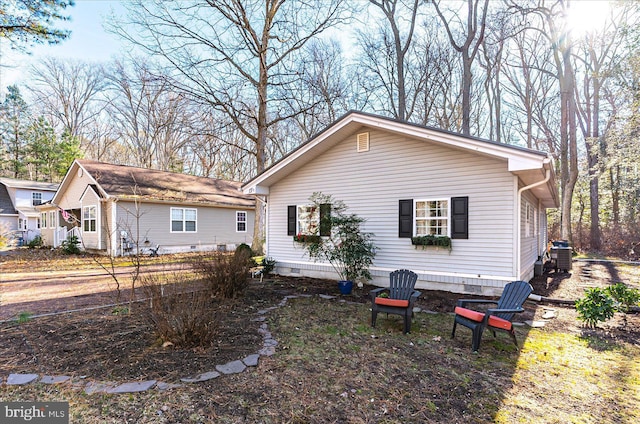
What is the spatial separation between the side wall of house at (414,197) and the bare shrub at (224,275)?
9.37 ft

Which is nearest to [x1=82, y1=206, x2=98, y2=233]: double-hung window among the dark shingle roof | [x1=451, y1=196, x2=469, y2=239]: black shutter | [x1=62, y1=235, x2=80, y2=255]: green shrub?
[x1=62, y1=235, x2=80, y2=255]: green shrub

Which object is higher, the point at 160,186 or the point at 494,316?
the point at 160,186

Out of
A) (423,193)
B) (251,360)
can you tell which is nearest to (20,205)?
(251,360)

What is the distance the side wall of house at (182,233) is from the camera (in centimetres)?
1427

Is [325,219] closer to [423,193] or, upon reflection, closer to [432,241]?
[423,193]

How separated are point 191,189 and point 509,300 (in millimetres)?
16268

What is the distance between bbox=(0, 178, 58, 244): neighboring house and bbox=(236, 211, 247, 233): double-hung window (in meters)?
15.1

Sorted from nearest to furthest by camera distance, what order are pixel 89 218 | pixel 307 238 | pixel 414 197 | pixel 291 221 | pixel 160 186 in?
1. pixel 414 197
2. pixel 307 238
3. pixel 291 221
4. pixel 89 218
5. pixel 160 186

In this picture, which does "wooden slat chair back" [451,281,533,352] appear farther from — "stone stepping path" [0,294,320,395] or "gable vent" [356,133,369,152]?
"gable vent" [356,133,369,152]

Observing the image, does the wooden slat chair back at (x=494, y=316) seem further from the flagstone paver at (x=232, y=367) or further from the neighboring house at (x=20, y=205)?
the neighboring house at (x=20, y=205)

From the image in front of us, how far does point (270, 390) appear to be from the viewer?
2.96 meters

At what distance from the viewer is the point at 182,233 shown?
1594 centimetres

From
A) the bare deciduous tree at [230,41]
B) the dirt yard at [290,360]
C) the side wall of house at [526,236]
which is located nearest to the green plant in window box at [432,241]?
the dirt yard at [290,360]

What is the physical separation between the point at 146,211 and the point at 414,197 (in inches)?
480
